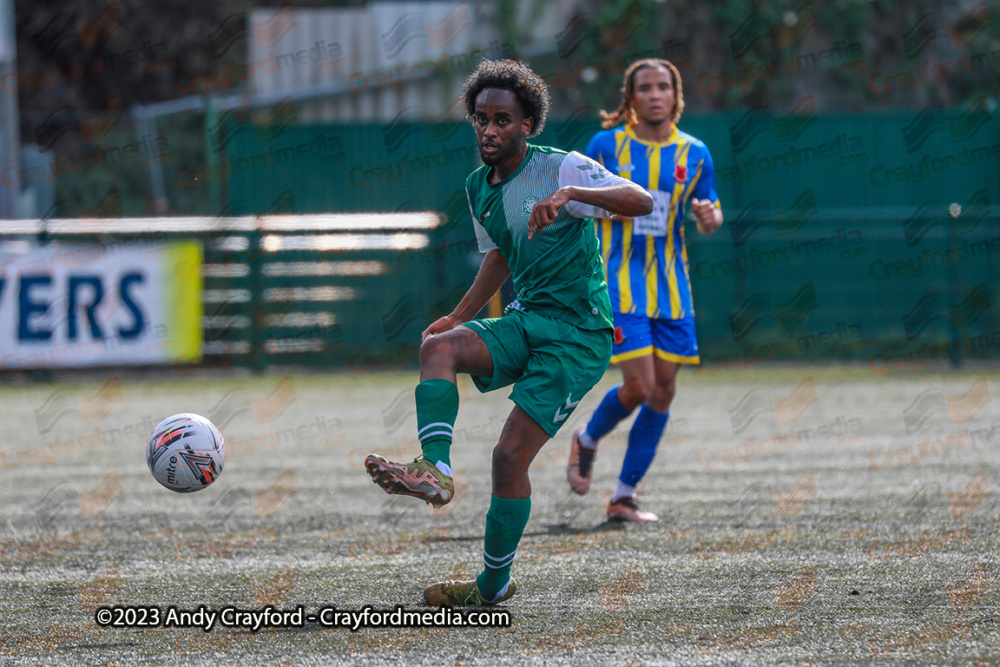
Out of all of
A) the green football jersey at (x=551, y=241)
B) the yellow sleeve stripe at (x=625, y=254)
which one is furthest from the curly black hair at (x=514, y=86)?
the yellow sleeve stripe at (x=625, y=254)

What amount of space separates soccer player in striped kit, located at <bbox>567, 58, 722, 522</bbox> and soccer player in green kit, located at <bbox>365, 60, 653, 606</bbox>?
1.78 metres

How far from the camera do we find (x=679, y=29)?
19125mm

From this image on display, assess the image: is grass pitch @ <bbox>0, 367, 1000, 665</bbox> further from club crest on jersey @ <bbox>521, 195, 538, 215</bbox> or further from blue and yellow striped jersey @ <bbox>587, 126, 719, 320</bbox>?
club crest on jersey @ <bbox>521, 195, 538, 215</bbox>

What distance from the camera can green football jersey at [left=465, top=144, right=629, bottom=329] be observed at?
4.27 metres

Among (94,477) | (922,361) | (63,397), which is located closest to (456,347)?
(94,477)

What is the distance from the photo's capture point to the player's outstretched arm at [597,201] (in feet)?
12.7

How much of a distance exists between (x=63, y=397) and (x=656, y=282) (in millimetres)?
8058

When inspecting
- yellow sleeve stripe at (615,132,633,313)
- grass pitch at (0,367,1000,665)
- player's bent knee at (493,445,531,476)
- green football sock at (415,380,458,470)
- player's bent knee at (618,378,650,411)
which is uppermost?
yellow sleeve stripe at (615,132,633,313)

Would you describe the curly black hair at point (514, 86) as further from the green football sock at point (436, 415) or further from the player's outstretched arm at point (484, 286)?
the green football sock at point (436, 415)

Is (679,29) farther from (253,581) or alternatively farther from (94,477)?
(253,581)

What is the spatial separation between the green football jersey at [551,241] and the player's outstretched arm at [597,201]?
119mm

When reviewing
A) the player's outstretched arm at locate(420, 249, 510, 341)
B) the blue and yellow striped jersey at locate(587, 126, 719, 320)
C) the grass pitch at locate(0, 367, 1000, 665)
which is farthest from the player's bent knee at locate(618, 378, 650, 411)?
the player's outstretched arm at locate(420, 249, 510, 341)

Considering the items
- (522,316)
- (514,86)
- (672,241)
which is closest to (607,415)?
(672,241)

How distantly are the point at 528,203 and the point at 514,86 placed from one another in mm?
396
